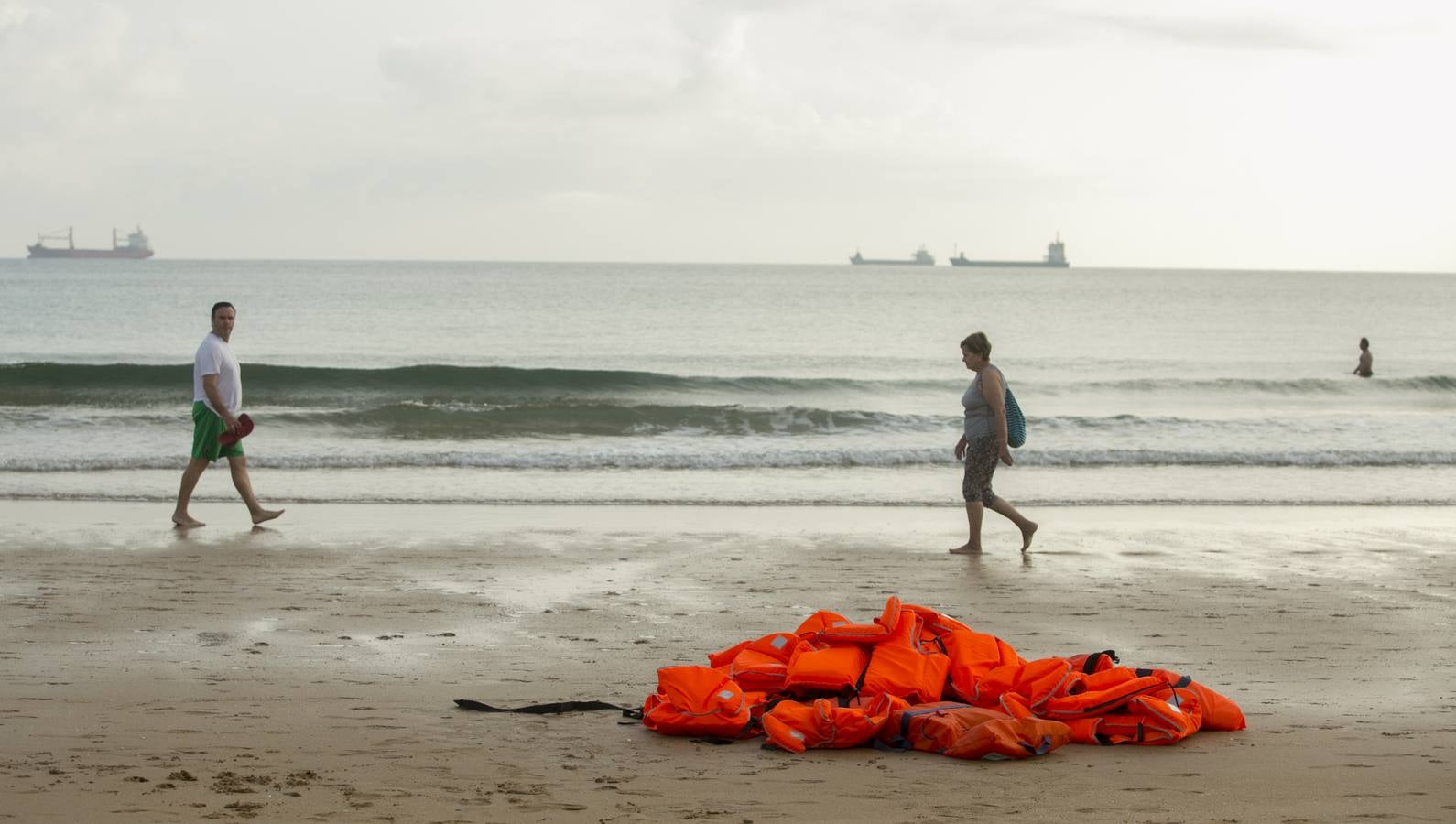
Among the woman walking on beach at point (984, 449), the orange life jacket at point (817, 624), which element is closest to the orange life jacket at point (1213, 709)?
the orange life jacket at point (817, 624)

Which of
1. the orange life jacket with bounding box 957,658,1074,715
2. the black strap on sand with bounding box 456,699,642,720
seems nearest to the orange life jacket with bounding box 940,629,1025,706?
the orange life jacket with bounding box 957,658,1074,715

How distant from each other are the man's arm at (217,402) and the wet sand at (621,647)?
32.0 inches

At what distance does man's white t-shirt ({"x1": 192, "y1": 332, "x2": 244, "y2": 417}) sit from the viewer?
9.23 meters

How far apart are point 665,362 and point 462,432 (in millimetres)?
16660

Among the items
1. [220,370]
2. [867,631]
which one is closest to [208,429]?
[220,370]

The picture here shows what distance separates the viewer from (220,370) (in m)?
9.31

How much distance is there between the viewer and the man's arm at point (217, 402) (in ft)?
30.4

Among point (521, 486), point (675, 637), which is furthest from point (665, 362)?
point (675, 637)

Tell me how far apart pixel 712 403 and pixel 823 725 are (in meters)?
20.8

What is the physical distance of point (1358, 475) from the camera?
45.4 feet

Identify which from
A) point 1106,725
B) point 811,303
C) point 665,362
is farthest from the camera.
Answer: point 811,303

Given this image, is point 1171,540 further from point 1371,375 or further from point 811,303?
point 811,303

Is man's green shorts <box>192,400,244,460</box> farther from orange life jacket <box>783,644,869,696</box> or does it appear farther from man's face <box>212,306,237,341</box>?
orange life jacket <box>783,644,869,696</box>

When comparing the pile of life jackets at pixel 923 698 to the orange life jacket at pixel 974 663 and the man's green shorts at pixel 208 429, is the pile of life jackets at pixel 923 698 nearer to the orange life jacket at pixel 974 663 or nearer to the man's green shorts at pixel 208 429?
the orange life jacket at pixel 974 663
